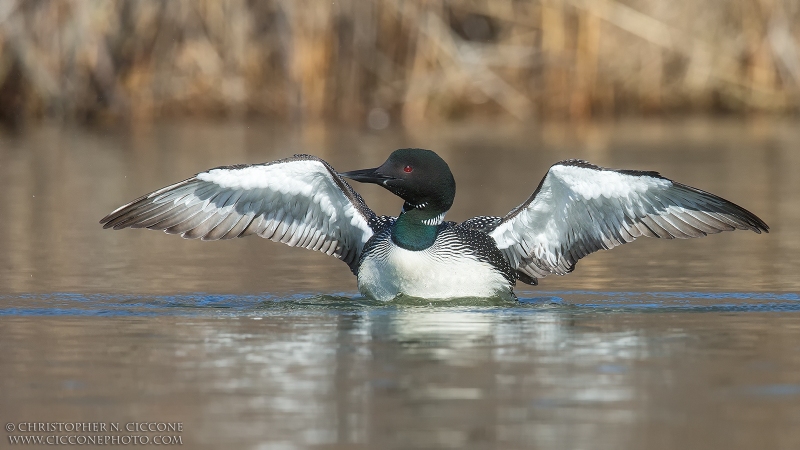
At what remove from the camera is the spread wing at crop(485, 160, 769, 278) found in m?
7.74

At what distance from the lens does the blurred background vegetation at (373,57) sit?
63.3 feet

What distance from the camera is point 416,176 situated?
25.2 feet

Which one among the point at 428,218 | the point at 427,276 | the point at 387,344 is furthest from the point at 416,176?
the point at 387,344

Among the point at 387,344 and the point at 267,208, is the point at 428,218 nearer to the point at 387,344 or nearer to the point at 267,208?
the point at 267,208

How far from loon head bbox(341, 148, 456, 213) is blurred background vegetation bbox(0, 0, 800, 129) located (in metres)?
11.6

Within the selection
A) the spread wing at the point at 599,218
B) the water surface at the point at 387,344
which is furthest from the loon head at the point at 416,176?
the water surface at the point at 387,344

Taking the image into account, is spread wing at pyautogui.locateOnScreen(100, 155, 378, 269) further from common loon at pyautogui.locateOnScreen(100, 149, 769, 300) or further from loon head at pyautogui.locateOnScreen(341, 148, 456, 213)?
loon head at pyautogui.locateOnScreen(341, 148, 456, 213)

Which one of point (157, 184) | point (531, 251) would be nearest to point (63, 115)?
point (157, 184)

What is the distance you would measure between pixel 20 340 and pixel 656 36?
1528 centimetres

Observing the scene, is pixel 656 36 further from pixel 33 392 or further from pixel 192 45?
pixel 33 392

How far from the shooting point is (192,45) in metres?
20.0

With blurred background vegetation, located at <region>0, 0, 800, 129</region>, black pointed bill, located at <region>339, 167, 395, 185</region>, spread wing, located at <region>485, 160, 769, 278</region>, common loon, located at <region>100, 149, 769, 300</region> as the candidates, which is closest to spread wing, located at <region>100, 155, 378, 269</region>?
common loon, located at <region>100, 149, 769, 300</region>

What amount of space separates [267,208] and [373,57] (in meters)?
12.2

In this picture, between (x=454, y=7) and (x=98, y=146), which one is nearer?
(x=98, y=146)
